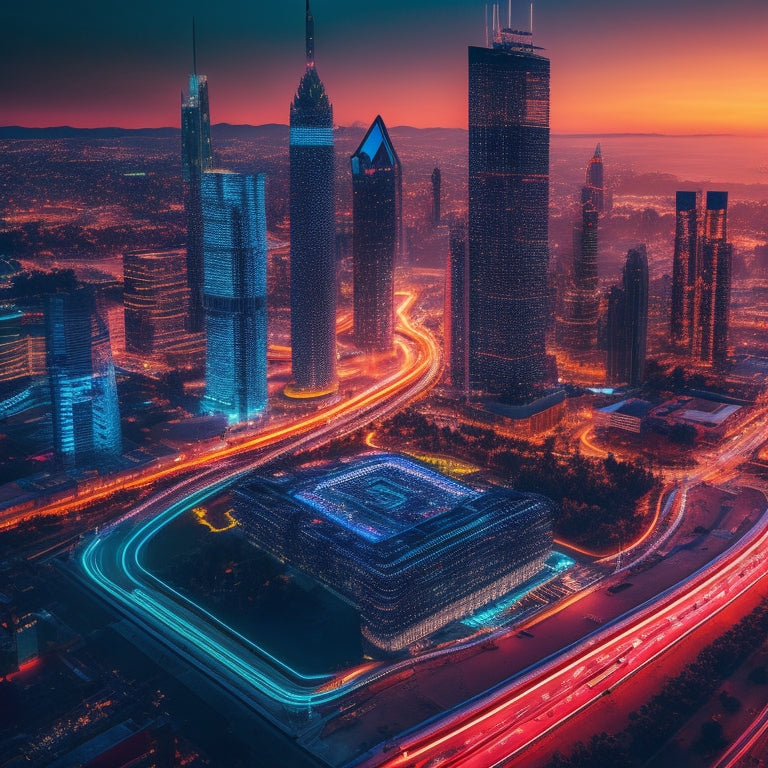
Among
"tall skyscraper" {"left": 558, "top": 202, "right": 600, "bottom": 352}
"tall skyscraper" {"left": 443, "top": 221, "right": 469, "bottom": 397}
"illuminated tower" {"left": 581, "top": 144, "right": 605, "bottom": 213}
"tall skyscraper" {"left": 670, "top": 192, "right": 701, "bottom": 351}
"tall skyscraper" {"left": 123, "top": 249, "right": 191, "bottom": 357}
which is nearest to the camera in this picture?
"tall skyscraper" {"left": 443, "top": 221, "right": 469, "bottom": 397}

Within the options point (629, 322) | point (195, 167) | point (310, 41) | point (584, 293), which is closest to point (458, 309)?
point (584, 293)

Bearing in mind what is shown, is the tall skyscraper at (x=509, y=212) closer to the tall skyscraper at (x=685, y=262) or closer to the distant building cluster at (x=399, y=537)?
the tall skyscraper at (x=685, y=262)

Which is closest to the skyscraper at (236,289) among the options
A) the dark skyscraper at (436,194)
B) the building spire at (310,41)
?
the building spire at (310,41)

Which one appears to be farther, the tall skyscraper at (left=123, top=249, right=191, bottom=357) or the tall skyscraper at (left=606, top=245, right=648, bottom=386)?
the tall skyscraper at (left=123, top=249, right=191, bottom=357)

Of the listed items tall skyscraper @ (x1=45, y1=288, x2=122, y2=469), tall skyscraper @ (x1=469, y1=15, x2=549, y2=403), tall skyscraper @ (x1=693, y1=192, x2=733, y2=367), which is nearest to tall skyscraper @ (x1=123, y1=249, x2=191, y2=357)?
tall skyscraper @ (x1=45, y1=288, x2=122, y2=469)

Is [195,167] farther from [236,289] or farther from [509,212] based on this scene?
[509,212]

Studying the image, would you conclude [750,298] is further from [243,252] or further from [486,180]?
[243,252]

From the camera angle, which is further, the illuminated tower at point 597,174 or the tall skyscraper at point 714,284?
the illuminated tower at point 597,174

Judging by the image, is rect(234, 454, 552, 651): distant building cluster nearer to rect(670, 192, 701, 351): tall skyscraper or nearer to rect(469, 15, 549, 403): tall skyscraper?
rect(469, 15, 549, 403): tall skyscraper
